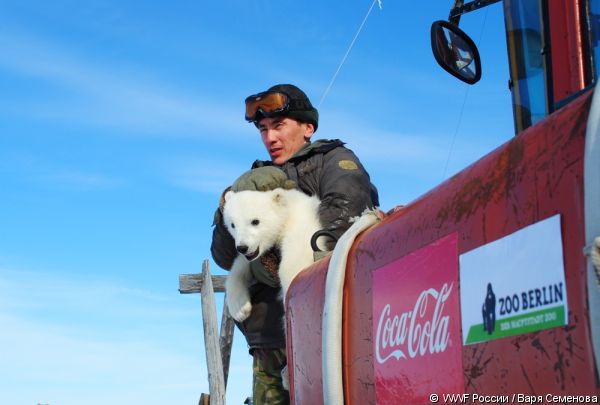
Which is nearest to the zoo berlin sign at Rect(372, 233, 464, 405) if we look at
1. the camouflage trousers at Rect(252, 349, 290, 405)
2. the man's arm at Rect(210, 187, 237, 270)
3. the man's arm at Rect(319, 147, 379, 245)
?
the man's arm at Rect(319, 147, 379, 245)

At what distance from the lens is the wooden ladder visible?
9555mm

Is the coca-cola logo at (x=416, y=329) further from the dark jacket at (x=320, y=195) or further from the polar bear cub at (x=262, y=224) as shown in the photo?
the polar bear cub at (x=262, y=224)

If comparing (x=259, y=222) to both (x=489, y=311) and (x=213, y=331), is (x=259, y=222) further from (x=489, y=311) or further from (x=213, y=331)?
(x=213, y=331)

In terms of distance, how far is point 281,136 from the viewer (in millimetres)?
4508

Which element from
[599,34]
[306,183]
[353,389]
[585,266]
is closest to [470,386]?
[585,266]

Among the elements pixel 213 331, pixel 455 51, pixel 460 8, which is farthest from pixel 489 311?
pixel 213 331

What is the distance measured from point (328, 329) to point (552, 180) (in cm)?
109

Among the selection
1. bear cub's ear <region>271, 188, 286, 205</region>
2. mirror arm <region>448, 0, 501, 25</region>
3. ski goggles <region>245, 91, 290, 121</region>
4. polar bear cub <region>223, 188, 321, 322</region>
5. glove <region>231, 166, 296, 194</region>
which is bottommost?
polar bear cub <region>223, 188, 321, 322</region>

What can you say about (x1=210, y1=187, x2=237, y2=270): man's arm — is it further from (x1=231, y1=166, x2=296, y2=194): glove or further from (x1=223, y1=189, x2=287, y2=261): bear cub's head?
(x1=231, y1=166, x2=296, y2=194): glove

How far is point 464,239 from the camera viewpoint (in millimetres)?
1754

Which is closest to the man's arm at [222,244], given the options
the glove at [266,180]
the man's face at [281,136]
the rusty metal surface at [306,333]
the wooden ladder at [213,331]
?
the glove at [266,180]

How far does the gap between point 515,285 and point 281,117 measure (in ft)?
10.1

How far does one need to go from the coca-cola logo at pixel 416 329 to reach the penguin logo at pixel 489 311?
15 cm

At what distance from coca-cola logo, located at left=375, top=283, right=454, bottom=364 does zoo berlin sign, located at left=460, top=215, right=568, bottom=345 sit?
0.32ft
